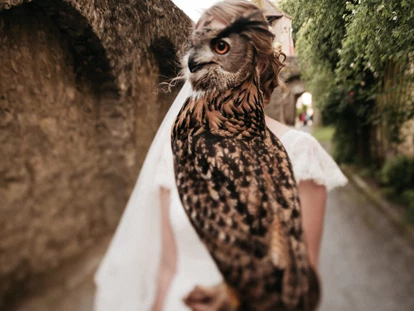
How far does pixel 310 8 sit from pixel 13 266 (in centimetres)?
156

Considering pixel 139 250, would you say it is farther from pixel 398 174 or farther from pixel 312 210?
pixel 398 174

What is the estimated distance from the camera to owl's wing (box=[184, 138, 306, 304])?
1.23 ft

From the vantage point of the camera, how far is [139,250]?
560 mm

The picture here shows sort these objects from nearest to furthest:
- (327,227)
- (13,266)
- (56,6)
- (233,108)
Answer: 1. (233,108)
2. (56,6)
3. (327,227)
4. (13,266)

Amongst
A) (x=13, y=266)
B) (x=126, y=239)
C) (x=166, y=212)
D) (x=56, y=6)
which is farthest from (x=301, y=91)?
(x=13, y=266)

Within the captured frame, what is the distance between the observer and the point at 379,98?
598mm

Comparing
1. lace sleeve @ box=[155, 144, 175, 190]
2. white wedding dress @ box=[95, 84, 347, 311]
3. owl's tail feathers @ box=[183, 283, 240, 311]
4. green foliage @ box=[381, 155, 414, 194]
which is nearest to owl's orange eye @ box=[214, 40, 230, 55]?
white wedding dress @ box=[95, 84, 347, 311]

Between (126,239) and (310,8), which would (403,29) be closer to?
(310,8)

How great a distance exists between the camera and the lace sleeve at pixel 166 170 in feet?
1.67

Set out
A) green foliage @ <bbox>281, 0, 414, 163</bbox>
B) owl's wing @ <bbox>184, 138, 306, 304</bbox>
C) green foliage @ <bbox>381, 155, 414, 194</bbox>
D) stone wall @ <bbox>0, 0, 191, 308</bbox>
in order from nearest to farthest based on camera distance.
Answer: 1. owl's wing @ <bbox>184, 138, 306, 304</bbox>
2. green foliage @ <bbox>281, 0, 414, 163</bbox>
3. stone wall @ <bbox>0, 0, 191, 308</bbox>
4. green foliage @ <bbox>381, 155, 414, 194</bbox>

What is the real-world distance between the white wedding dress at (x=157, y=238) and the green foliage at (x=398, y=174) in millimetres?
596

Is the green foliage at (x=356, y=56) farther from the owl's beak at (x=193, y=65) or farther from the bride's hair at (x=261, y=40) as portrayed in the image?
the owl's beak at (x=193, y=65)

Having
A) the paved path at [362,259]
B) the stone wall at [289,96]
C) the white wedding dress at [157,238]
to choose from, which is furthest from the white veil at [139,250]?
the paved path at [362,259]

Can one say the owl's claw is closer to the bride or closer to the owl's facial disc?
the bride
